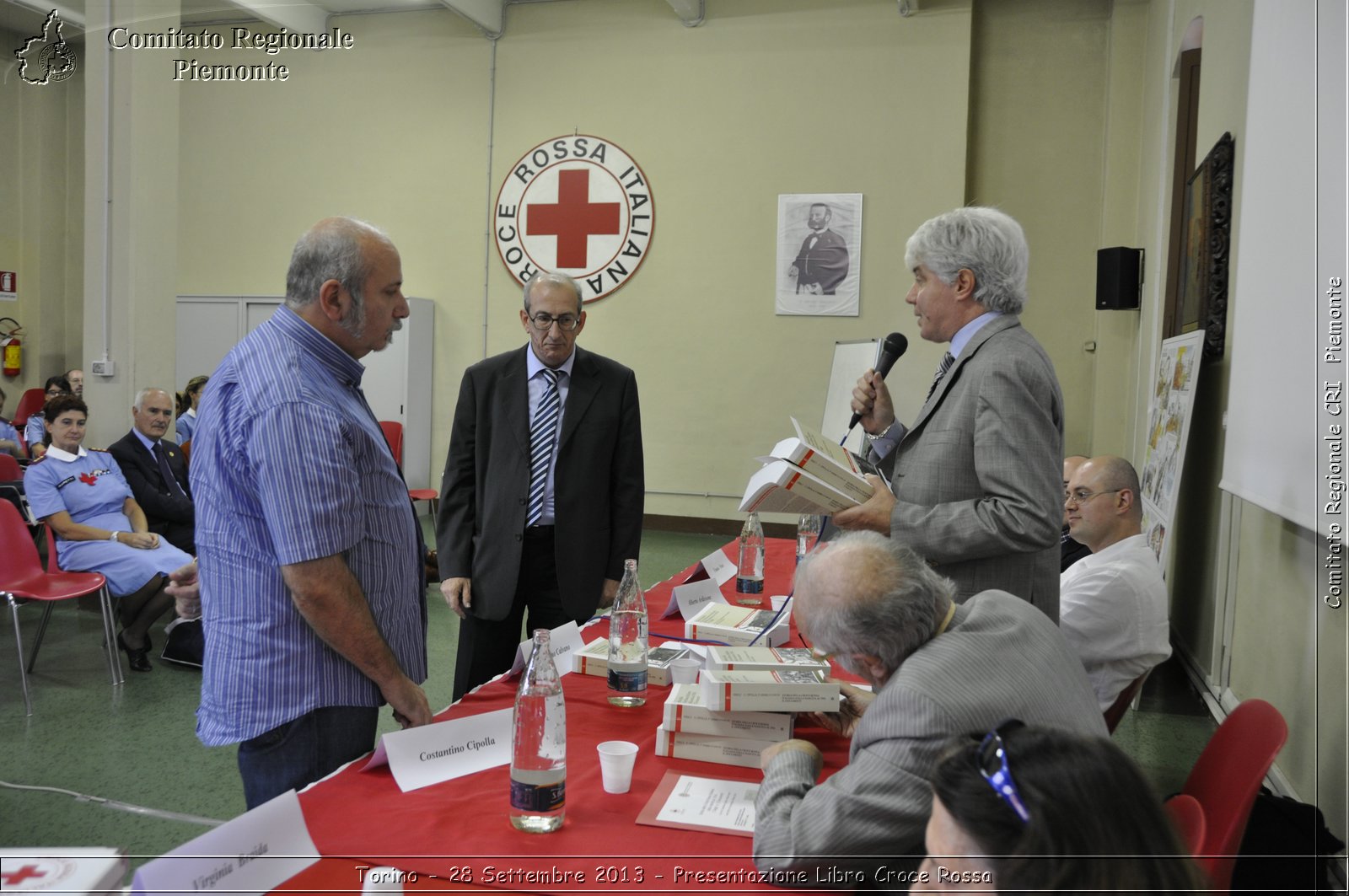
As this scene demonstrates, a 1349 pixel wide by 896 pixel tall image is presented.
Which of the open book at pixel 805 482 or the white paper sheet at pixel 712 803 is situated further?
the open book at pixel 805 482

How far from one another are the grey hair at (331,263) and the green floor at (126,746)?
1344mm

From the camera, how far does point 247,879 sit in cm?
106

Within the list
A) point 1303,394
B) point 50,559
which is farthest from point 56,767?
point 1303,394

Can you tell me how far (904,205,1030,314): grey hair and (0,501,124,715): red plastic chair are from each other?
3537mm

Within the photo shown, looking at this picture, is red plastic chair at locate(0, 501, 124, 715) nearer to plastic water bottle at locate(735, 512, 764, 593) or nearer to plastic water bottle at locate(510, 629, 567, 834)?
plastic water bottle at locate(735, 512, 764, 593)

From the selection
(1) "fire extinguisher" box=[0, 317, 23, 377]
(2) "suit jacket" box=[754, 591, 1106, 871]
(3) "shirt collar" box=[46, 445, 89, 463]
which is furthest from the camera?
(1) "fire extinguisher" box=[0, 317, 23, 377]

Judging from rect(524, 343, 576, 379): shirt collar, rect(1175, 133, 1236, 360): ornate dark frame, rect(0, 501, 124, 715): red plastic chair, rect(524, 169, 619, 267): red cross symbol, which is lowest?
rect(0, 501, 124, 715): red plastic chair

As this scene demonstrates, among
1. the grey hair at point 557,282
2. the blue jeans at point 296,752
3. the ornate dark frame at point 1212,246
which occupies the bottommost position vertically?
the blue jeans at point 296,752

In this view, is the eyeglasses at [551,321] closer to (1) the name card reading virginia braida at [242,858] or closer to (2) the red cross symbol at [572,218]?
(1) the name card reading virginia braida at [242,858]

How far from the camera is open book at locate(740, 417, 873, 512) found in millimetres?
1667

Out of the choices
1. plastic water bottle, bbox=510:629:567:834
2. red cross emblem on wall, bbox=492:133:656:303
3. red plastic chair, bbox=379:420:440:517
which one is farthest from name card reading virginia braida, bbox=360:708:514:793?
red cross emblem on wall, bbox=492:133:656:303

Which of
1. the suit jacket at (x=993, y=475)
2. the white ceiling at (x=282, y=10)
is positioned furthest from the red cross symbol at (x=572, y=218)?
the suit jacket at (x=993, y=475)

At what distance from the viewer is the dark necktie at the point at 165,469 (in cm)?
480

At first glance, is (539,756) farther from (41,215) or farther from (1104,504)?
(41,215)
